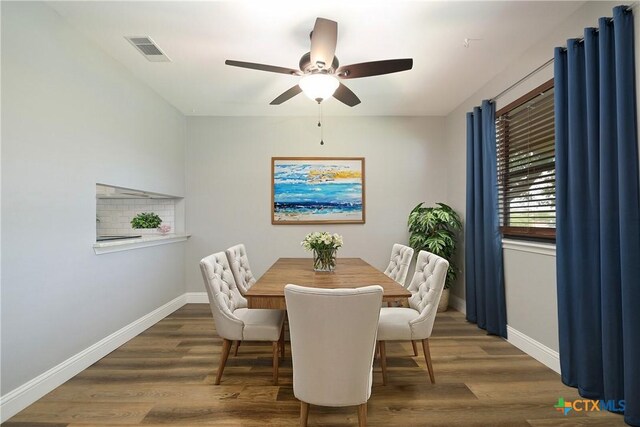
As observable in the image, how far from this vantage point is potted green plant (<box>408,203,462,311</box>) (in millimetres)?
4012

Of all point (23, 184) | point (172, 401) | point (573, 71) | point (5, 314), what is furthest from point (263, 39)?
point (172, 401)

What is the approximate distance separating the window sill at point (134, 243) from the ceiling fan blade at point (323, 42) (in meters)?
2.33

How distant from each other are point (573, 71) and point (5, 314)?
3967 millimetres

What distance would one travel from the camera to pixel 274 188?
460 centimetres

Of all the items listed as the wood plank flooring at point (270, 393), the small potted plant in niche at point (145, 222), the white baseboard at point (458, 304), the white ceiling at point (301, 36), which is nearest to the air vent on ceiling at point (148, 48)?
the white ceiling at point (301, 36)

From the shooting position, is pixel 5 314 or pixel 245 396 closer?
pixel 5 314

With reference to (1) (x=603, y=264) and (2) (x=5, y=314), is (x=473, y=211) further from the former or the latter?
(2) (x=5, y=314)

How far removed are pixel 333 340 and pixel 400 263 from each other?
1.82 metres

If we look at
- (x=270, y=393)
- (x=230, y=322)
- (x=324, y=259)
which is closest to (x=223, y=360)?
(x=230, y=322)

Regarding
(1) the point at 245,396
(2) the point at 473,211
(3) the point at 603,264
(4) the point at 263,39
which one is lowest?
(1) the point at 245,396

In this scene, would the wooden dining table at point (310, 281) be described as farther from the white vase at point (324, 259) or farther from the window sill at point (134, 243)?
the window sill at point (134, 243)

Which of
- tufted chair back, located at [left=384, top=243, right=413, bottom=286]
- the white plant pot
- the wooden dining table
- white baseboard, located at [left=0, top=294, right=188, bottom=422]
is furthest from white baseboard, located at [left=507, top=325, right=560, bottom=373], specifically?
white baseboard, located at [left=0, top=294, right=188, bottom=422]

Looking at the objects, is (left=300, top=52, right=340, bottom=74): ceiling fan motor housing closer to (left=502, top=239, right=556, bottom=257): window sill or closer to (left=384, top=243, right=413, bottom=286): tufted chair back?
(left=384, top=243, right=413, bottom=286): tufted chair back

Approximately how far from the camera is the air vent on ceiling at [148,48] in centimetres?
264
